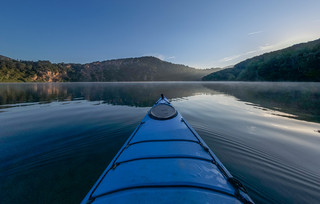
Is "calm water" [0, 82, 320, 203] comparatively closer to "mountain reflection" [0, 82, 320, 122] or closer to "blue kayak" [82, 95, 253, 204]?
"blue kayak" [82, 95, 253, 204]

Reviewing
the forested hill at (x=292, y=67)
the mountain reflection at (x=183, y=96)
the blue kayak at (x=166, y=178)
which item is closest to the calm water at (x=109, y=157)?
the blue kayak at (x=166, y=178)

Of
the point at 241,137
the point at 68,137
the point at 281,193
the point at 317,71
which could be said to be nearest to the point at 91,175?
the point at 68,137

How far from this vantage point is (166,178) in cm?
204

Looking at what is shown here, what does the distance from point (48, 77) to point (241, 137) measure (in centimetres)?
21832

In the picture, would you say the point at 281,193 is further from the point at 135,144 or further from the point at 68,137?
the point at 68,137

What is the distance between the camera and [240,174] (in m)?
3.60

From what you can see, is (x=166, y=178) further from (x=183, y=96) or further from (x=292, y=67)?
(x=292, y=67)

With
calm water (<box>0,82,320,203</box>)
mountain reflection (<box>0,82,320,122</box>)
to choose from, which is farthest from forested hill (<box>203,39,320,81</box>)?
calm water (<box>0,82,320,203</box>)

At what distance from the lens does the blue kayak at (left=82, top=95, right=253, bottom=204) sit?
68.1 inches

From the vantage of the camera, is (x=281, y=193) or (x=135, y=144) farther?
(x=135, y=144)

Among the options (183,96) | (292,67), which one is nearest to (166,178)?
(183,96)

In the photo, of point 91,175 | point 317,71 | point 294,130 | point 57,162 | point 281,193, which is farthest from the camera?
point 317,71

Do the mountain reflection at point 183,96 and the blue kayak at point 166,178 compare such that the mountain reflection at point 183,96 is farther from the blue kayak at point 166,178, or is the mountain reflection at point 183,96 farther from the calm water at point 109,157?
the blue kayak at point 166,178

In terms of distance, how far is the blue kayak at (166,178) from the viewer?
68.1 inches
